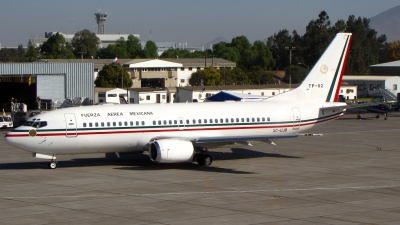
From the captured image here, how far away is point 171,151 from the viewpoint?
3388 cm

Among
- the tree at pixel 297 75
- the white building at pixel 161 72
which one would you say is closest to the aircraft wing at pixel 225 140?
the white building at pixel 161 72

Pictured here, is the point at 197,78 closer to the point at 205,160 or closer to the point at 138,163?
the point at 138,163

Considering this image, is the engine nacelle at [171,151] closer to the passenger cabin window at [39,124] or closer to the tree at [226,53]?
the passenger cabin window at [39,124]

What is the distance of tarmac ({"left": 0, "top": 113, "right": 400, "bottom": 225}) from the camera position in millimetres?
22609

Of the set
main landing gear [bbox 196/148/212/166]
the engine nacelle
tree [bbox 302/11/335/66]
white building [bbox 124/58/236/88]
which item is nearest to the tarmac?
main landing gear [bbox 196/148/212/166]

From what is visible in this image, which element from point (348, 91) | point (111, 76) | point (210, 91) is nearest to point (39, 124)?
point (210, 91)

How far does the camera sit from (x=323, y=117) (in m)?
40.9

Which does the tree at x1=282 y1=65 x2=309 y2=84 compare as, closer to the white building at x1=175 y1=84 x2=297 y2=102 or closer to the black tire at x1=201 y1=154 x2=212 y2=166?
the white building at x1=175 y1=84 x2=297 y2=102

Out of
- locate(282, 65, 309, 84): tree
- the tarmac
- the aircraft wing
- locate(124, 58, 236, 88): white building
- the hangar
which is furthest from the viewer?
locate(282, 65, 309, 84): tree

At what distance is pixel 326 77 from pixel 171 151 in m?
→ 14.5

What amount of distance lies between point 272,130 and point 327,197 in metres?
13.6

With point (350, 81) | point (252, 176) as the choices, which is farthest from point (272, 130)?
point (350, 81)

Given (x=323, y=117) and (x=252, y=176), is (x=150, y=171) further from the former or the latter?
(x=323, y=117)

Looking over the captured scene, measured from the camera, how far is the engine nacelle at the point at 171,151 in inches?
1330
